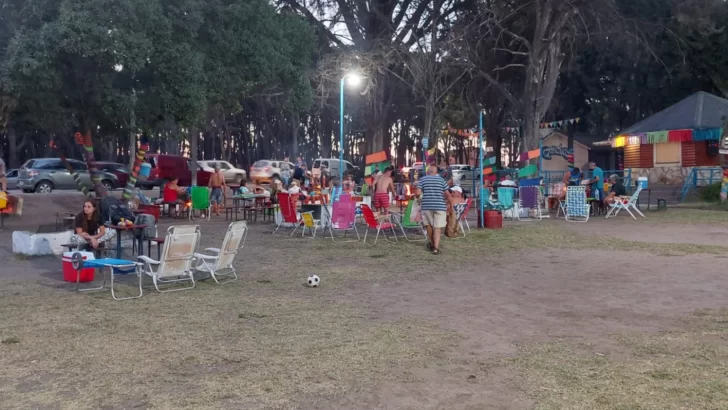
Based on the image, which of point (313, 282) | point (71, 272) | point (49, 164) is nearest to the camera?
point (313, 282)

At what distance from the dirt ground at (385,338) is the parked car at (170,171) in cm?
1758

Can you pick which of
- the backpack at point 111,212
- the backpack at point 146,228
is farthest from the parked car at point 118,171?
the backpack at point 111,212

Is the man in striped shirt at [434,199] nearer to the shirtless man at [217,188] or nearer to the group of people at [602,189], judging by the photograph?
the group of people at [602,189]

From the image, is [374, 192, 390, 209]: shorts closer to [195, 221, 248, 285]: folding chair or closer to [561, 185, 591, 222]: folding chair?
[195, 221, 248, 285]: folding chair

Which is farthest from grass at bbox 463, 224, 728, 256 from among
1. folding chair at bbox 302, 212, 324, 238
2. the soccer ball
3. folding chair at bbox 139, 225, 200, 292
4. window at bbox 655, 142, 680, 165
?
window at bbox 655, 142, 680, 165

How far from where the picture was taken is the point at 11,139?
39219 millimetres

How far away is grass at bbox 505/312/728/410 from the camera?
14.4ft

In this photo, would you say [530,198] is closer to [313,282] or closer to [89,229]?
[313,282]

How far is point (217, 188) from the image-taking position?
63.9ft

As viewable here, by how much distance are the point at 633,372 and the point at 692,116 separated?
26.8 metres

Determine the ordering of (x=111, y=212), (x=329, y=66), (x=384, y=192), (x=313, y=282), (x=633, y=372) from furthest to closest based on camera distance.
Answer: (x=329, y=66), (x=384, y=192), (x=111, y=212), (x=313, y=282), (x=633, y=372)

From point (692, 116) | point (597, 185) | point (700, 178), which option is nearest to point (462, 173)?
point (692, 116)

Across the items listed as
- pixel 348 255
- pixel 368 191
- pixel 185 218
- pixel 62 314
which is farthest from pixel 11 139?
pixel 62 314

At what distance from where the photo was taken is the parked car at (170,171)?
92.2 feet
